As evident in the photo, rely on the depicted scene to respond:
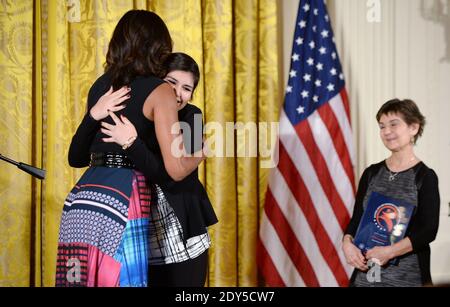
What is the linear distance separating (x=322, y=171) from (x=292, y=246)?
0.37 meters

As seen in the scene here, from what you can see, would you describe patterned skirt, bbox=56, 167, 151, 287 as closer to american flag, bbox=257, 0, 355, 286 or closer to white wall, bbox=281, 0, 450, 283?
american flag, bbox=257, 0, 355, 286

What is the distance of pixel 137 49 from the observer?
5.67ft

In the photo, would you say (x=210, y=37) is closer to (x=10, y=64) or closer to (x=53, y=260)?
(x=10, y=64)

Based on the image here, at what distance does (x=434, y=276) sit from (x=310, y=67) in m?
1.15

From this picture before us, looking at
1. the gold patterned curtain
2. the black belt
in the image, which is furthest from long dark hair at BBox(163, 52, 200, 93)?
the gold patterned curtain

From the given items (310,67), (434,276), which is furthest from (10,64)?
(434,276)

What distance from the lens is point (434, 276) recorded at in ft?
8.74

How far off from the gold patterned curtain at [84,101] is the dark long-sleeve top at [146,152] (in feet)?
2.27

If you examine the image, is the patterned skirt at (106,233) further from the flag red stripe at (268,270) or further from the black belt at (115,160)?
the flag red stripe at (268,270)

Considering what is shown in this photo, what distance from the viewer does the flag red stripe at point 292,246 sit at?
2.52m

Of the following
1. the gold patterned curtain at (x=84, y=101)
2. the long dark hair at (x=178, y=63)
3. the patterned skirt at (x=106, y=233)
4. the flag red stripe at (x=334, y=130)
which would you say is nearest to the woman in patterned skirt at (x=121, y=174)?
the patterned skirt at (x=106, y=233)

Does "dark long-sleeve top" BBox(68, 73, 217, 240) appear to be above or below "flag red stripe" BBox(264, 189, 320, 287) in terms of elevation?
above

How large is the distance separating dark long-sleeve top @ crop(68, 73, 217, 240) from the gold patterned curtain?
693 mm

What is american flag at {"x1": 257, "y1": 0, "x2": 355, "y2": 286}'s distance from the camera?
2521 millimetres
